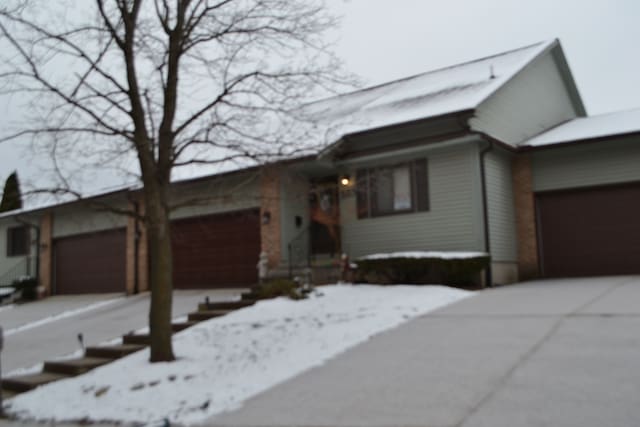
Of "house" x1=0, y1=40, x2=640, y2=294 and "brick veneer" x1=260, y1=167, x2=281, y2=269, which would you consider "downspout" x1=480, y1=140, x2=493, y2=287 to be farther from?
"brick veneer" x1=260, y1=167, x2=281, y2=269

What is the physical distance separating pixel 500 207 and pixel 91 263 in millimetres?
13030

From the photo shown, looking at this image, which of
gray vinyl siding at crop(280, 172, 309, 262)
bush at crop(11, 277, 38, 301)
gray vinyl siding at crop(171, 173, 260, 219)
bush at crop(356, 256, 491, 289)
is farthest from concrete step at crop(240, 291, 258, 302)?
bush at crop(11, 277, 38, 301)

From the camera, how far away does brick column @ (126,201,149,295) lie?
17.8 m

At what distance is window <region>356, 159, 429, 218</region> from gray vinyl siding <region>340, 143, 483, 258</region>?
159mm

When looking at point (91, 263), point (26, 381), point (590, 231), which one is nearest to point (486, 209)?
point (590, 231)

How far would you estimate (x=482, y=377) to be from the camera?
19.4 ft

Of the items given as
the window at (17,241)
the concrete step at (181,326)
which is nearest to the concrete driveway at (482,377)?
the concrete step at (181,326)

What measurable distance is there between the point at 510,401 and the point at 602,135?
10.1 metres

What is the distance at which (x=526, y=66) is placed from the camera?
Answer: 51.5 ft

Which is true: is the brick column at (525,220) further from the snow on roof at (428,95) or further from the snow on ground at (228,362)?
the snow on ground at (228,362)

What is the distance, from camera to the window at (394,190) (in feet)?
45.1

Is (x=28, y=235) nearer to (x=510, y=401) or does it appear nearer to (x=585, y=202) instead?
(x=585, y=202)

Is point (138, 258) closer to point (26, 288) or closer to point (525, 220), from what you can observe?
point (26, 288)

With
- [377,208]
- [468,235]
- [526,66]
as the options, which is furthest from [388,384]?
[526,66]
